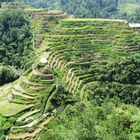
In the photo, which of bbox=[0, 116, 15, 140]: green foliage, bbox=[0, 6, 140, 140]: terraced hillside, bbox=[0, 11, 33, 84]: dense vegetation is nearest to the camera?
bbox=[0, 116, 15, 140]: green foliage

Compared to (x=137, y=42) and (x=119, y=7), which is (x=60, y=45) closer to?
(x=137, y=42)

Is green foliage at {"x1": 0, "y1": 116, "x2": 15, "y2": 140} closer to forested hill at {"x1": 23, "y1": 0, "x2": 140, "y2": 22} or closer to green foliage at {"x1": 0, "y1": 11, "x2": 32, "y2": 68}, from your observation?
green foliage at {"x1": 0, "y1": 11, "x2": 32, "y2": 68}

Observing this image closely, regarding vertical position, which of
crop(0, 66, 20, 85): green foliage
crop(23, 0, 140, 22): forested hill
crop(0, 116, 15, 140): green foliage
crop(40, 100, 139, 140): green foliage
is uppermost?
crop(40, 100, 139, 140): green foliage

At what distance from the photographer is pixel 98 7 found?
124 meters

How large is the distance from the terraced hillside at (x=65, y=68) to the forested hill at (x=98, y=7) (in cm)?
4023

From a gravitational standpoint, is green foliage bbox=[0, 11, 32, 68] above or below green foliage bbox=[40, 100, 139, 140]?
below

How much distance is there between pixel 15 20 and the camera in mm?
68312

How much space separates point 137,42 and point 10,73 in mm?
17938

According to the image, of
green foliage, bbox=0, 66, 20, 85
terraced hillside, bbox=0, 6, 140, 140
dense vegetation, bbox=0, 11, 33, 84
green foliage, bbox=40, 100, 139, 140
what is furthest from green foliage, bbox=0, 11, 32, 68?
green foliage, bbox=40, 100, 139, 140

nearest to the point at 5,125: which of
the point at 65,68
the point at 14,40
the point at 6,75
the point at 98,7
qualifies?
the point at 65,68

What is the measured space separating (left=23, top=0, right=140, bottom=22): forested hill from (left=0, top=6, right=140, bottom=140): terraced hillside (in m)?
40.2

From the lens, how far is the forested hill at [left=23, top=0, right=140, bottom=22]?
4336 inches

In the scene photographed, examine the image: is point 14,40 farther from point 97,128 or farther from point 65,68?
→ point 97,128

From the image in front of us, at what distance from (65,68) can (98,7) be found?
7551cm
